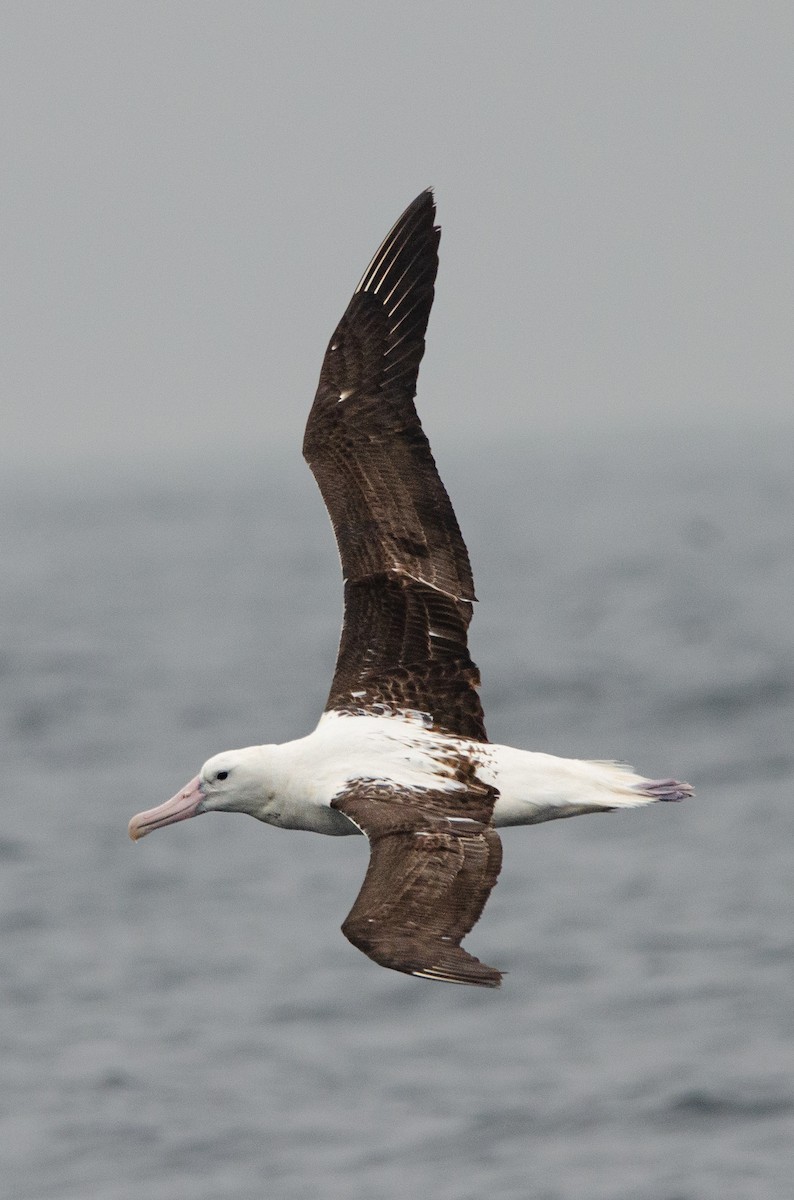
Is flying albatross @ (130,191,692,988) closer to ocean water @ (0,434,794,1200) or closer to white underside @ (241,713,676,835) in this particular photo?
white underside @ (241,713,676,835)

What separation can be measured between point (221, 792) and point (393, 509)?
1.95 meters

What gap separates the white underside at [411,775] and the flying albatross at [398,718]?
0.03ft

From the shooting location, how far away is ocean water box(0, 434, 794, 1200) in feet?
70.9

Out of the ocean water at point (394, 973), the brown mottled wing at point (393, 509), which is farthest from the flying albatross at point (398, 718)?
the ocean water at point (394, 973)

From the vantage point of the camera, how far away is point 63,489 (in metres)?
192

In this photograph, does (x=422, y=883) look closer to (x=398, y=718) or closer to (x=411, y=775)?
(x=411, y=775)

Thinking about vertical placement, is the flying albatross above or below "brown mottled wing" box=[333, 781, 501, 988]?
above

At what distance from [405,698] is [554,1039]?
13014mm

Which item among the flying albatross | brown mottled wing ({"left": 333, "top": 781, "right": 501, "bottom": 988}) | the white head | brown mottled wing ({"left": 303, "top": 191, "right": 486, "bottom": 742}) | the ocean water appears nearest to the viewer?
brown mottled wing ({"left": 333, "top": 781, "right": 501, "bottom": 988})

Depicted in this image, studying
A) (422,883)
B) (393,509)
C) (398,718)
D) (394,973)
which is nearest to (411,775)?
(398,718)

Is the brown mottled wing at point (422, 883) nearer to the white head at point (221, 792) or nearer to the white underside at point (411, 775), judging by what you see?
the white underside at point (411, 775)

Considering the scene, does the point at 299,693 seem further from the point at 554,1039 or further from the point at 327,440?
the point at 327,440

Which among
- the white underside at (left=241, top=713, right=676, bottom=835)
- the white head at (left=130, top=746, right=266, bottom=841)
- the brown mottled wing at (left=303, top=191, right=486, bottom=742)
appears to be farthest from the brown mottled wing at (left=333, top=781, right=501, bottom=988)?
the brown mottled wing at (left=303, top=191, right=486, bottom=742)

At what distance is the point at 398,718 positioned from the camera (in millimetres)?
11867
